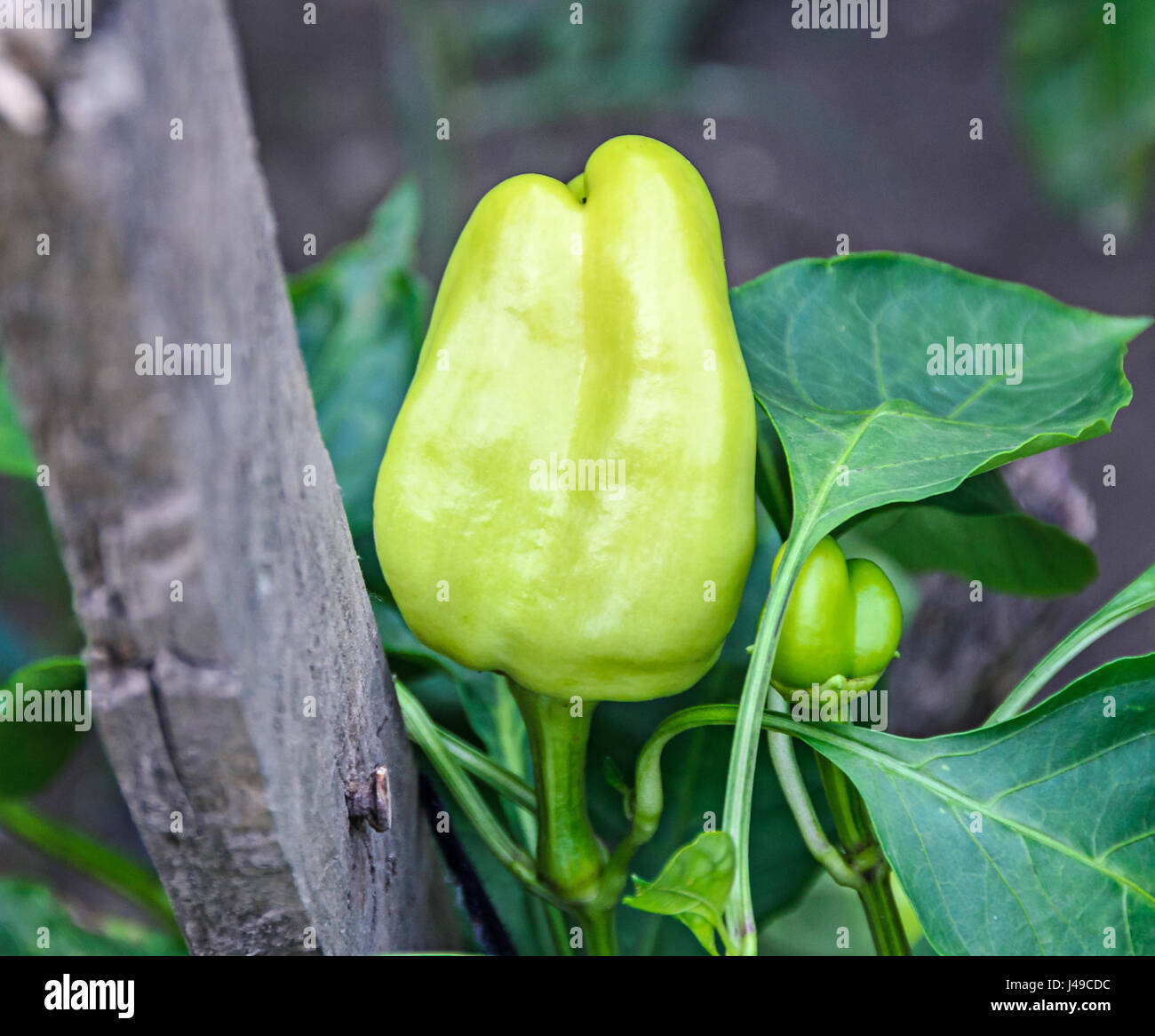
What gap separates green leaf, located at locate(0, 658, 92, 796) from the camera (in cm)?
35

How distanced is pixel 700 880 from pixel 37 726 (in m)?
0.26

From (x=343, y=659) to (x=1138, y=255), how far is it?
1683 mm

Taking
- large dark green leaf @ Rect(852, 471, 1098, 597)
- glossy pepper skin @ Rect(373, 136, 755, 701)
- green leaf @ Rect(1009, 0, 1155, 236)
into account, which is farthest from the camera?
green leaf @ Rect(1009, 0, 1155, 236)

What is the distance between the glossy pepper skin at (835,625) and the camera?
11.4 inches

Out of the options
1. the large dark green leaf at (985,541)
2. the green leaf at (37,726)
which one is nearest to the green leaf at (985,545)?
the large dark green leaf at (985,541)

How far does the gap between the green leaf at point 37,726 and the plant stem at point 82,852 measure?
34 millimetres

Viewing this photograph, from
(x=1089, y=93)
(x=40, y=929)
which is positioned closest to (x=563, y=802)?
(x=40, y=929)

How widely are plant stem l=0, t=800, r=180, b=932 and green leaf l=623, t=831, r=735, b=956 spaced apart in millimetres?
279

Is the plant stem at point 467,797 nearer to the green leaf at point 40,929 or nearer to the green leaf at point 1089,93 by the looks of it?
the green leaf at point 40,929

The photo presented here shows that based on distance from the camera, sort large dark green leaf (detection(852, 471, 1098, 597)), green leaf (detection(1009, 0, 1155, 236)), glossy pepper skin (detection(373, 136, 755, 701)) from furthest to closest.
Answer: green leaf (detection(1009, 0, 1155, 236)) → large dark green leaf (detection(852, 471, 1098, 597)) → glossy pepper skin (detection(373, 136, 755, 701))

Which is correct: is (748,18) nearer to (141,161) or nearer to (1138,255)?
(1138,255)

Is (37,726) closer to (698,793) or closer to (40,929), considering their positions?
(40,929)

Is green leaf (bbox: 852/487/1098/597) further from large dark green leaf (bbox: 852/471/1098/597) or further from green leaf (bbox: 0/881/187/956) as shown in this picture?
green leaf (bbox: 0/881/187/956)

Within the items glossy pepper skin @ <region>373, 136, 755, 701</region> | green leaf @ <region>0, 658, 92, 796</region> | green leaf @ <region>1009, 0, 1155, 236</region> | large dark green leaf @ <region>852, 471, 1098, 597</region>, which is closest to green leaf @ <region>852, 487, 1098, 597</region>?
large dark green leaf @ <region>852, 471, 1098, 597</region>
